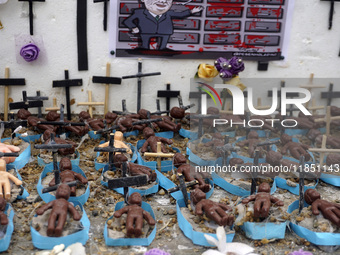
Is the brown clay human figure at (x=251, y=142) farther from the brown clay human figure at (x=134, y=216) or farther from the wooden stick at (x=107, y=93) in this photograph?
the wooden stick at (x=107, y=93)

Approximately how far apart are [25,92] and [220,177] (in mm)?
1899

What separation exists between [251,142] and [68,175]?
1506 mm

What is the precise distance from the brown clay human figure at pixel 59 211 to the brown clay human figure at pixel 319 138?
223cm

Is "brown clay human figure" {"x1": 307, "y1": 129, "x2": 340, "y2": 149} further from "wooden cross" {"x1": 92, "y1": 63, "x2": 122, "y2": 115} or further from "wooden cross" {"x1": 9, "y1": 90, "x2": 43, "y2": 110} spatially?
"wooden cross" {"x1": 9, "y1": 90, "x2": 43, "y2": 110}

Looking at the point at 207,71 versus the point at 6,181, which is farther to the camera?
the point at 207,71

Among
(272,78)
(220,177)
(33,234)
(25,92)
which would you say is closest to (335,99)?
(272,78)

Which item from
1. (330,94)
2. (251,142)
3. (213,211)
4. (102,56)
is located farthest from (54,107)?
(330,94)

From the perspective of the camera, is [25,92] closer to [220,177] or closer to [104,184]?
[104,184]

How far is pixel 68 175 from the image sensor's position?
113 inches

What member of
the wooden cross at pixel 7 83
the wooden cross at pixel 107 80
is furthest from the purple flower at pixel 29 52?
the wooden cross at pixel 107 80

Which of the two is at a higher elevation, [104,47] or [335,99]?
[104,47]

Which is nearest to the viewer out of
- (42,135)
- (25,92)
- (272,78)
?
(42,135)

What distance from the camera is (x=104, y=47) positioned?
13.5 ft

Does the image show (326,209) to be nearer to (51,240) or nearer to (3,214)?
(51,240)
